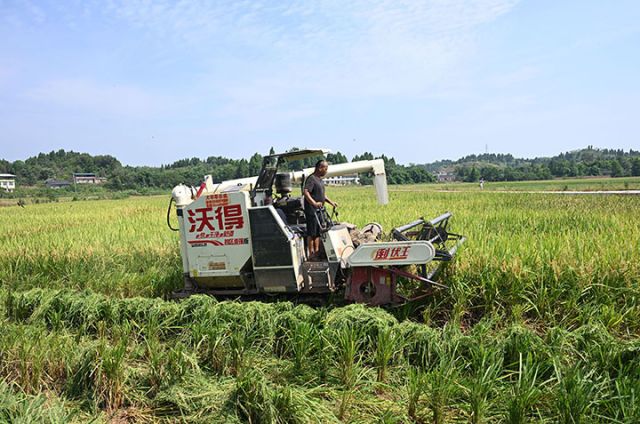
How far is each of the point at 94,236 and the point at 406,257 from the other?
9.10m

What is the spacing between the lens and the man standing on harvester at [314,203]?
5.91m

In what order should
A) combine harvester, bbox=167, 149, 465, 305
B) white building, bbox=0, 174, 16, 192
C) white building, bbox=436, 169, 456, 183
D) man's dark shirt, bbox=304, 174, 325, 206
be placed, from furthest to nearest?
white building, bbox=436, 169, 456, 183 < white building, bbox=0, 174, 16, 192 < man's dark shirt, bbox=304, 174, 325, 206 < combine harvester, bbox=167, 149, 465, 305

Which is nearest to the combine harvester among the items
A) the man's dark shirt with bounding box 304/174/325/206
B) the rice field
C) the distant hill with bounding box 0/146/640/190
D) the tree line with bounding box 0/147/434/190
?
the man's dark shirt with bounding box 304/174/325/206

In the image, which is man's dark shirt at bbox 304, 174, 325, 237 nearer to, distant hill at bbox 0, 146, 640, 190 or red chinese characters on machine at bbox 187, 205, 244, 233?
red chinese characters on machine at bbox 187, 205, 244, 233

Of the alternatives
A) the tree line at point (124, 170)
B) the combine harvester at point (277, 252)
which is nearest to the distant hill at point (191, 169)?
the tree line at point (124, 170)

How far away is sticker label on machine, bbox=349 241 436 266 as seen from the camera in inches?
204

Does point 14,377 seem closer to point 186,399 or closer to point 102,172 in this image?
point 186,399

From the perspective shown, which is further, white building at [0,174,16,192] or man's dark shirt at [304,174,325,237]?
white building at [0,174,16,192]

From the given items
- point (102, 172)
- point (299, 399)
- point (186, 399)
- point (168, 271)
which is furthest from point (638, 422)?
point (102, 172)

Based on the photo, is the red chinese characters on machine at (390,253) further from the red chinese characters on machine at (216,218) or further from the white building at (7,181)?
the white building at (7,181)

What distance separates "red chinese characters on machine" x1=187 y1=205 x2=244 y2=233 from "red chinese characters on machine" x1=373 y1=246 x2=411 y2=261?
1870 mm

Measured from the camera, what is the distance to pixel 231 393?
3773 mm

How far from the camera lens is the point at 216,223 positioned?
600 centimetres

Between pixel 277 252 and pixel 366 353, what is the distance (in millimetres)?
1845
